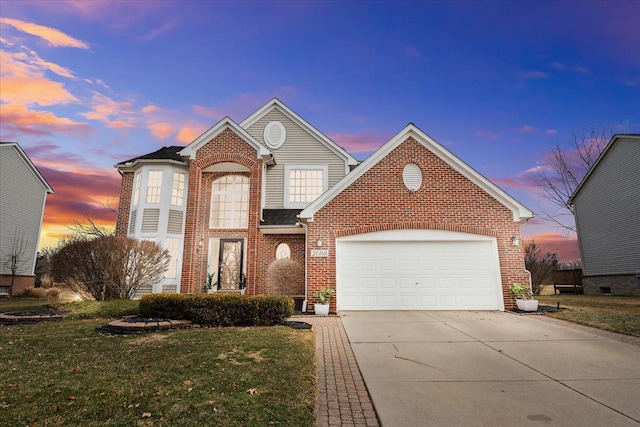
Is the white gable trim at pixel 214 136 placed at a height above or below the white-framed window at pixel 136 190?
above

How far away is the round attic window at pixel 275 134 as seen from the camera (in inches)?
713

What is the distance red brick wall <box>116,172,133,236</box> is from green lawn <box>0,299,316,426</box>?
9912 millimetres

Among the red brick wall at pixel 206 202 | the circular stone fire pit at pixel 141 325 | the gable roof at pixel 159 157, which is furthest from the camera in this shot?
the gable roof at pixel 159 157

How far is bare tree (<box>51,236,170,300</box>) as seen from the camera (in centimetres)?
1126

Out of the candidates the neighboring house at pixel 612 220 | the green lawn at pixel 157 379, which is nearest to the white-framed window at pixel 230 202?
the green lawn at pixel 157 379

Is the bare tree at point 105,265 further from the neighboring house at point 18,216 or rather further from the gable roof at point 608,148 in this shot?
the gable roof at point 608,148

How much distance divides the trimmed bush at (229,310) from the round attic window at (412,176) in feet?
21.6

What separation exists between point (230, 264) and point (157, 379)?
1142 cm

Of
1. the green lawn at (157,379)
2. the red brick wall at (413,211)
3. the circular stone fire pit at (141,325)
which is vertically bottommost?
the green lawn at (157,379)

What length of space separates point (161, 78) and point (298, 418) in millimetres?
16849

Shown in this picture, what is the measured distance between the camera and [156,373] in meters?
4.75

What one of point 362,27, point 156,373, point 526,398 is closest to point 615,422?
point 526,398

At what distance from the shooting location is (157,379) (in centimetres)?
450

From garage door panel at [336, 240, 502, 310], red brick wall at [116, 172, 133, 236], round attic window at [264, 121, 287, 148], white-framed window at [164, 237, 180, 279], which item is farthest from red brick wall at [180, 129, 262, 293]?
garage door panel at [336, 240, 502, 310]
